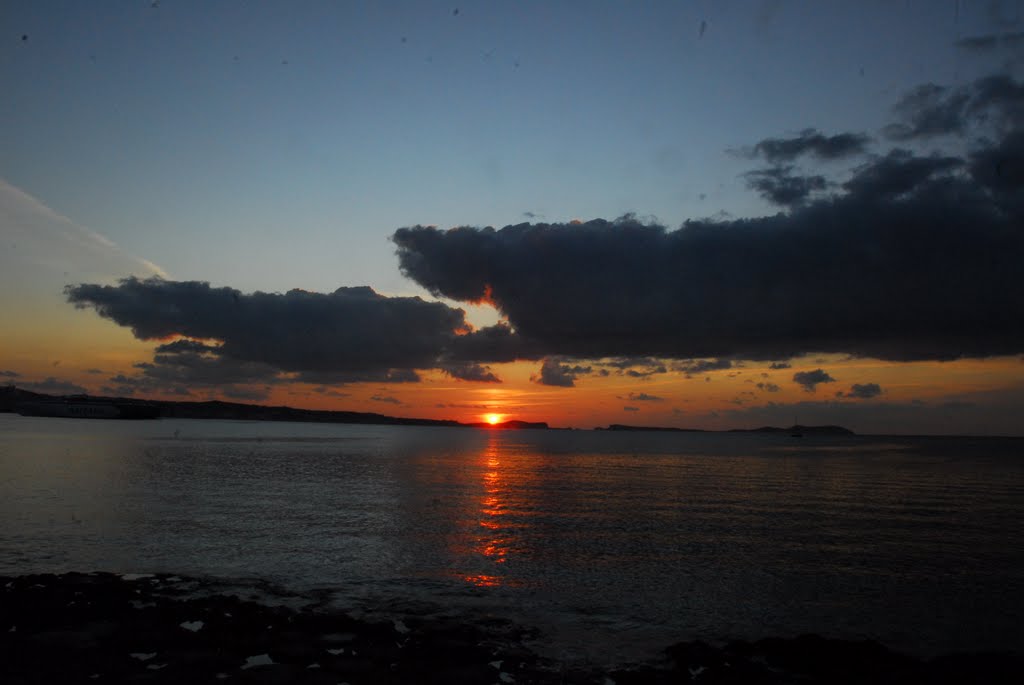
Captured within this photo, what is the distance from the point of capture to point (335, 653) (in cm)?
1912

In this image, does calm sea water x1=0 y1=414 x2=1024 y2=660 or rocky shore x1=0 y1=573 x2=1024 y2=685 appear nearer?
rocky shore x1=0 y1=573 x2=1024 y2=685

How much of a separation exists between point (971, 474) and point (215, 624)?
4638 inches

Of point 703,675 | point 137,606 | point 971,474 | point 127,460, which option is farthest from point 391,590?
point 971,474

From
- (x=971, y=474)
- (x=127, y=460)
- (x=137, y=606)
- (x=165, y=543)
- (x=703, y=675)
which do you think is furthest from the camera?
(x=971, y=474)

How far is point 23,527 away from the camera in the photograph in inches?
1524

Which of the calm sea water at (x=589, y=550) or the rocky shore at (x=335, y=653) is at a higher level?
the rocky shore at (x=335, y=653)

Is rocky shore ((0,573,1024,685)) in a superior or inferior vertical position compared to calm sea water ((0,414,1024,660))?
superior

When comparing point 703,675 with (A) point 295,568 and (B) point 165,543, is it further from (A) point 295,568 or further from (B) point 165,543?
(B) point 165,543

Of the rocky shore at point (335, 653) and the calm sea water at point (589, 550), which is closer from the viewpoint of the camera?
the rocky shore at point (335, 653)

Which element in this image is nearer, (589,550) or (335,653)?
(335,653)

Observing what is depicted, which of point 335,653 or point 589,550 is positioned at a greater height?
point 335,653

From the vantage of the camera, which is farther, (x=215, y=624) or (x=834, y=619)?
(x=834, y=619)

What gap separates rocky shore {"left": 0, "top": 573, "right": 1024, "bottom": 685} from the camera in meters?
17.5

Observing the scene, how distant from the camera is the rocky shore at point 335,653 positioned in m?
17.5
